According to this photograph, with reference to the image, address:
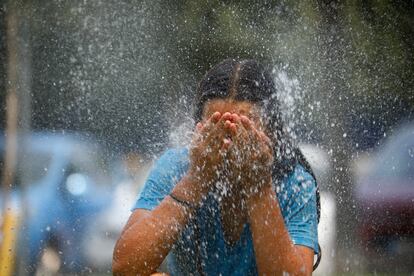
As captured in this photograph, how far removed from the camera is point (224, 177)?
2408 millimetres

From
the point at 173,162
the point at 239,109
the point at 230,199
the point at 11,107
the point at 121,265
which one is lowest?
the point at 121,265

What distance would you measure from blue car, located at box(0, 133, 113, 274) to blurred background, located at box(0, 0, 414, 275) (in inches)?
0.6

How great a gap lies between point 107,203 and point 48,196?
0.53 meters

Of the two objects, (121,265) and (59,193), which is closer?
(121,265)

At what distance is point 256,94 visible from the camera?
262 cm

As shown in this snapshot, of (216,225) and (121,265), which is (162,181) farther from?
(121,265)

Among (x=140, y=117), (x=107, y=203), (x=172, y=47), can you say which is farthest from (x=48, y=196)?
(x=172, y=47)

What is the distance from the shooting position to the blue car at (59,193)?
626cm

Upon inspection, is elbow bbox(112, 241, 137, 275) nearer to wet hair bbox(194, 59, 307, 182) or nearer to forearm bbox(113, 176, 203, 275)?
forearm bbox(113, 176, 203, 275)

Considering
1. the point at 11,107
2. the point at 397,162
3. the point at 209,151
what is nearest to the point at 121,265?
the point at 209,151

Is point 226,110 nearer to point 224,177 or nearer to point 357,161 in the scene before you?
point 224,177

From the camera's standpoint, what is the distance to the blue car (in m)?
6.26

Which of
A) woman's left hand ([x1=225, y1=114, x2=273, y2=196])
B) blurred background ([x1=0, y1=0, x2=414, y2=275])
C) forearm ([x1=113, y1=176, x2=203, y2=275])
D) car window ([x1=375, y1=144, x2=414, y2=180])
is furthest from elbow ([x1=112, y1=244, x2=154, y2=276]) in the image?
car window ([x1=375, y1=144, x2=414, y2=180])

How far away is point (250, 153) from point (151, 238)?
1.39 ft
